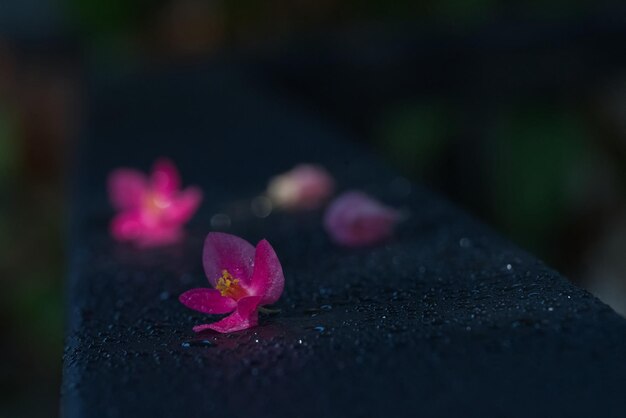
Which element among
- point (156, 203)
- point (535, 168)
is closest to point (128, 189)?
point (156, 203)

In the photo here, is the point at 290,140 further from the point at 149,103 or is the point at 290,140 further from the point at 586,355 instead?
the point at 586,355

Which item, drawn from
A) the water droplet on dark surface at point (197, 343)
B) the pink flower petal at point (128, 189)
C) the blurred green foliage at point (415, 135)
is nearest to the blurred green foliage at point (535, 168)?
the blurred green foliage at point (415, 135)

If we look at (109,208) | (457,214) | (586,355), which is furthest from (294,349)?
(109,208)

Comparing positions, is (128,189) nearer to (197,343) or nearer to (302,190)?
(302,190)

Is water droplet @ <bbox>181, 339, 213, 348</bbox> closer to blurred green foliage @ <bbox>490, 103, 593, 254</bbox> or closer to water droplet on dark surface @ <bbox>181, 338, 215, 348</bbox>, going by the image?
water droplet on dark surface @ <bbox>181, 338, 215, 348</bbox>

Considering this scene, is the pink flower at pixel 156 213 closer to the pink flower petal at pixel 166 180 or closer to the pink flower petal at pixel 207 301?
the pink flower petal at pixel 166 180
